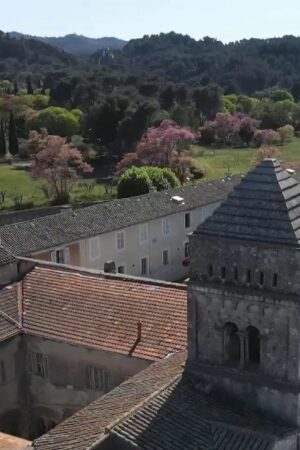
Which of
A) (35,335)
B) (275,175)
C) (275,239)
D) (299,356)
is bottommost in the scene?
(35,335)

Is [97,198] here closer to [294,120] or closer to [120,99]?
[120,99]

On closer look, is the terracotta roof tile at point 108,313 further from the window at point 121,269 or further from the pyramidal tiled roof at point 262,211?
the window at point 121,269

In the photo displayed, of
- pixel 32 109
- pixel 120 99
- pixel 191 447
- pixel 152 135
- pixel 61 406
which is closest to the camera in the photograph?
pixel 191 447

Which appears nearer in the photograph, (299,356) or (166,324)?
(299,356)

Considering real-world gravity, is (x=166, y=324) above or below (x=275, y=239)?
below

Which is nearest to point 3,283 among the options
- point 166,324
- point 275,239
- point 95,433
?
point 166,324

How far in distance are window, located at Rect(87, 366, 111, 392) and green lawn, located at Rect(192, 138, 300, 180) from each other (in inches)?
2285

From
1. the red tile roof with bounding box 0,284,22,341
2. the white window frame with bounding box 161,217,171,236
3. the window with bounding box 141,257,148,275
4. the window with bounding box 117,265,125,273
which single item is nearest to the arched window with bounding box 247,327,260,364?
the red tile roof with bounding box 0,284,22,341

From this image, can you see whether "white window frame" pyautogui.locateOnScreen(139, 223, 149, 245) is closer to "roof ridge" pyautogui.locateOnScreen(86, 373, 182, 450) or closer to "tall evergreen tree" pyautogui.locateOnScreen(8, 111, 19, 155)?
"roof ridge" pyautogui.locateOnScreen(86, 373, 182, 450)

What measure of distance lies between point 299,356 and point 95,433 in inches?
207

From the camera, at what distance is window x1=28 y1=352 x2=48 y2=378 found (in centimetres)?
2769

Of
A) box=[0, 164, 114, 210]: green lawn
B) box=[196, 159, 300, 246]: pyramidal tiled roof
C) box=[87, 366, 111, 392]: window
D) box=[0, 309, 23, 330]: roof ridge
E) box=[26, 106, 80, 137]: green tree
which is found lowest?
box=[0, 164, 114, 210]: green lawn

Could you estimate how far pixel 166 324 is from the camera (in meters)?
25.6

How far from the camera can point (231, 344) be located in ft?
61.9
